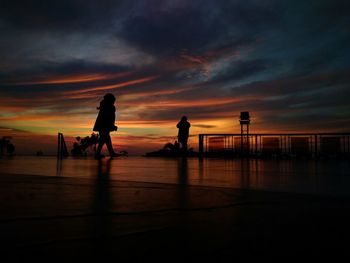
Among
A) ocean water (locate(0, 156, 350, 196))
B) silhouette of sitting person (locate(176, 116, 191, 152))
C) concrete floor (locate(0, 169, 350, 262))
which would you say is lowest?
concrete floor (locate(0, 169, 350, 262))

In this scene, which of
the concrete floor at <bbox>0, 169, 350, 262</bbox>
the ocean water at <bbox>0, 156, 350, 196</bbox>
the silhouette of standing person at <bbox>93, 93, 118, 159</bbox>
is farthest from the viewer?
the silhouette of standing person at <bbox>93, 93, 118, 159</bbox>

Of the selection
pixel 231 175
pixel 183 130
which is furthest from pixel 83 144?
pixel 231 175

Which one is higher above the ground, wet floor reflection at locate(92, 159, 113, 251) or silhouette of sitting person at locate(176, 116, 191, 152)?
silhouette of sitting person at locate(176, 116, 191, 152)

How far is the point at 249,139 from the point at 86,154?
9.20 metres

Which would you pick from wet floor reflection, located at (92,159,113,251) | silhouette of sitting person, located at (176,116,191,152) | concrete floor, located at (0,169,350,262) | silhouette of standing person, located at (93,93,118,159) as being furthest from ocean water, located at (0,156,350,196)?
silhouette of sitting person, located at (176,116,191,152)

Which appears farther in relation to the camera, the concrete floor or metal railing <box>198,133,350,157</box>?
Result: metal railing <box>198,133,350,157</box>

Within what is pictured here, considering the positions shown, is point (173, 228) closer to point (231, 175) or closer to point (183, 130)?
point (231, 175)

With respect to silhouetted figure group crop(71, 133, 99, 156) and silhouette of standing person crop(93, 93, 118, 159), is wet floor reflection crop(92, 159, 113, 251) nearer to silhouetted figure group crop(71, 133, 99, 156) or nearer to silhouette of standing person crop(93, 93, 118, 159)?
silhouette of standing person crop(93, 93, 118, 159)

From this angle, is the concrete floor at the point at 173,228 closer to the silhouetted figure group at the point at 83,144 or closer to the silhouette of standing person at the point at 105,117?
the silhouette of standing person at the point at 105,117

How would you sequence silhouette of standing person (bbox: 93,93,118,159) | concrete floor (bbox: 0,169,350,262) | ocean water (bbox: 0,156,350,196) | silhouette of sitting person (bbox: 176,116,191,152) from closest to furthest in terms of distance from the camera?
1. concrete floor (bbox: 0,169,350,262)
2. ocean water (bbox: 0,156,350,196)
3. silhouette of standing person (bbox: 93,93,118,159)
4. silhouette of sitting person (bbox: 176,116,191,152)

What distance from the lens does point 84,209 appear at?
1.93 metres

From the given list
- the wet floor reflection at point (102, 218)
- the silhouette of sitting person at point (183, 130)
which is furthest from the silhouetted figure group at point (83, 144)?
the wet floor reflection at point (102, 218)

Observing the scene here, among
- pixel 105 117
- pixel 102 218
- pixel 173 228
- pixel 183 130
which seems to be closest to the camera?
pixel 173 228

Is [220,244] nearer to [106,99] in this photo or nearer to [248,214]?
[248,214]
